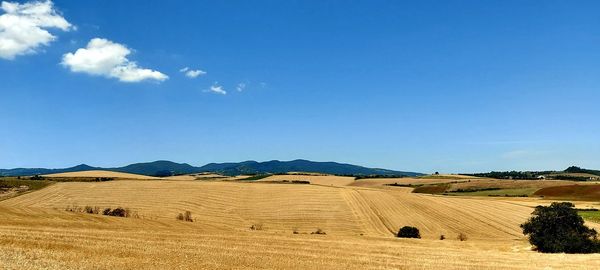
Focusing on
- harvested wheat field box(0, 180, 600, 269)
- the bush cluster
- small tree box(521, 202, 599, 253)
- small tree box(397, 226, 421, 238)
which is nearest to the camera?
harvested wheat field box(0, 180, 600, 269)

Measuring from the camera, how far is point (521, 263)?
34125mm

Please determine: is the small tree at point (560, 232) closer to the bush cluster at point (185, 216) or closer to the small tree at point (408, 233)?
the small tree at point (408, 233)

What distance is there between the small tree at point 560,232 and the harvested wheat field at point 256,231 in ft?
8.12

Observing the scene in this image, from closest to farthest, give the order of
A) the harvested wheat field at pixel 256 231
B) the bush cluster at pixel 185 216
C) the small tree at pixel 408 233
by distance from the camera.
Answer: the harvested wheat field at pixel 256 231 → the small tree at pixel 408 233 → the bush cluster at pixel 185 216

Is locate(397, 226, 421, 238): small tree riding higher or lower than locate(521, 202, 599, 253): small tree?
lower

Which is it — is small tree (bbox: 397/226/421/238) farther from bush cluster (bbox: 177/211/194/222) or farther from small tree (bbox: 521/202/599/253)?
bush cluster (bbox: 177/211/194/222)

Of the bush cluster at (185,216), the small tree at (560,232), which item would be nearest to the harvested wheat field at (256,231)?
the bush cluster at (185,216)

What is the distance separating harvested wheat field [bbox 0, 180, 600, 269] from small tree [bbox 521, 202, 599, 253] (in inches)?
97.4

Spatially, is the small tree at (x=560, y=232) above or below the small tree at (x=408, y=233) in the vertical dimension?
above

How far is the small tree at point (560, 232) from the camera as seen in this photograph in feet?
149

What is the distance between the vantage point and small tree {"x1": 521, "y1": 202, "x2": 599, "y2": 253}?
4544cm

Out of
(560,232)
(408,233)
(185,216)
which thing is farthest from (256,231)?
(560,232)

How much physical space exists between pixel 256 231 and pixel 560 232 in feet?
96.9

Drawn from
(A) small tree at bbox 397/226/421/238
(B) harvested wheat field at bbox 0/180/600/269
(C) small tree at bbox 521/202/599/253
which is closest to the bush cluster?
(B) harvested wheat field at bbox 0/180/600/269
